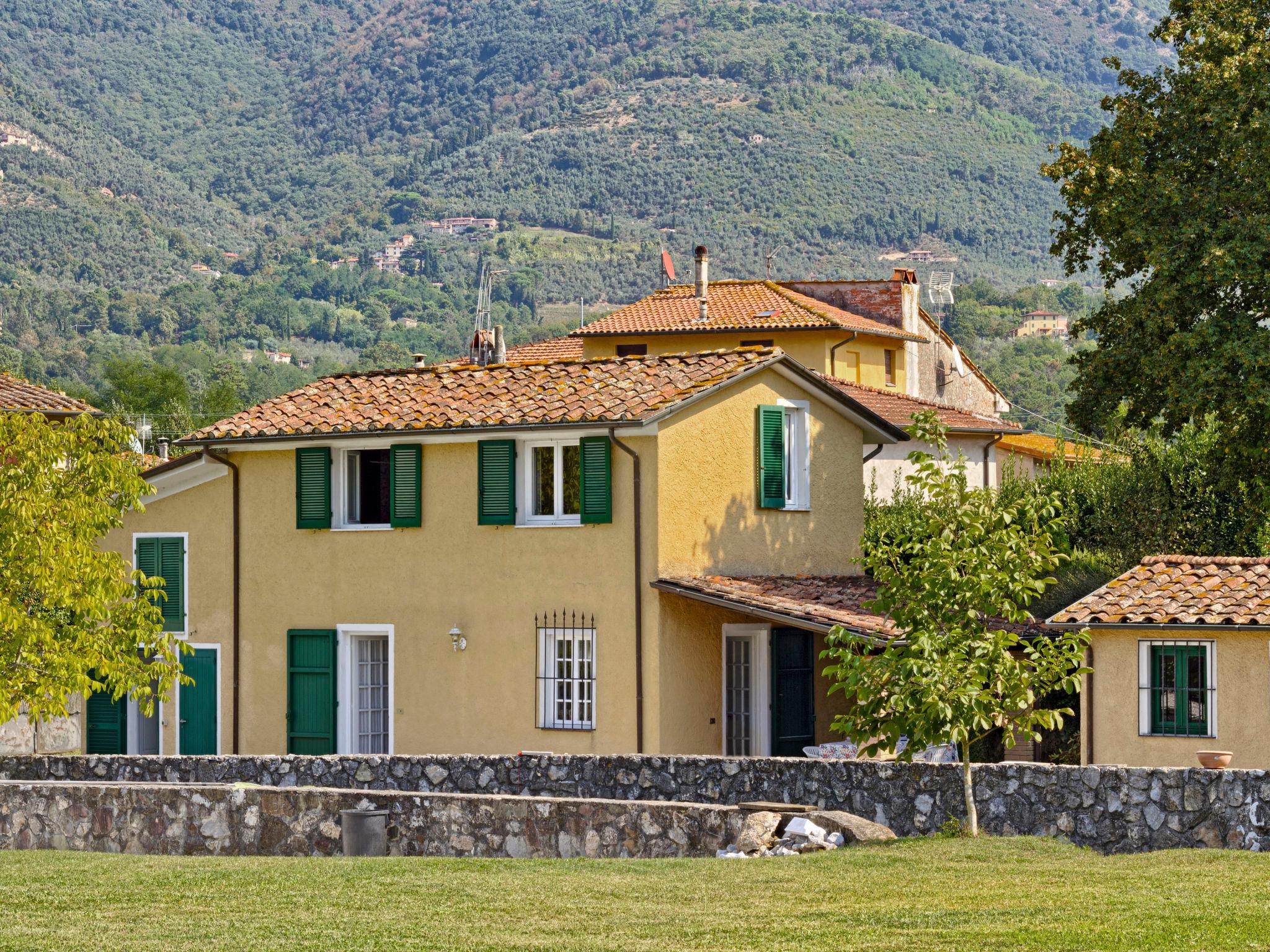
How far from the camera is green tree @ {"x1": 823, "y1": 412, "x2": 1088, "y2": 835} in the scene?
16297 millimetres

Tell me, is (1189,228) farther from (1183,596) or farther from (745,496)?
(745,496)

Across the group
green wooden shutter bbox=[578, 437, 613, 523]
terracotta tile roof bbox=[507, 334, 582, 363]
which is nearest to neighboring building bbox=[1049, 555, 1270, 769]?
green wooden shutter bbox=[578, 437, 613, 523]

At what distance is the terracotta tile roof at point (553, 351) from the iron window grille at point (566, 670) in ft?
118

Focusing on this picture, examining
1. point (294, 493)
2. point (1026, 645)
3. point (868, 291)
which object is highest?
point (868, 291)

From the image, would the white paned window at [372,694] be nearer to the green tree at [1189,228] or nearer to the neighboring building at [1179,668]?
the neighboring building at [1179,668]

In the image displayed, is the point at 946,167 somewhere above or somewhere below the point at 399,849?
above

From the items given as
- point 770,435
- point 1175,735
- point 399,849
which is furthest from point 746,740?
point 399,849

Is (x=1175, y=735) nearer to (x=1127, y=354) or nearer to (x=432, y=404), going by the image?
(x=1127, y=354)

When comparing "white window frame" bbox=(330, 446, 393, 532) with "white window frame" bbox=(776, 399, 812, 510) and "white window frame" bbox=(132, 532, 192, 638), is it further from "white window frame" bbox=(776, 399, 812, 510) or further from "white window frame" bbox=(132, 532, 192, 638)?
"white window frame" bbox=(776, 399, 812, 510)

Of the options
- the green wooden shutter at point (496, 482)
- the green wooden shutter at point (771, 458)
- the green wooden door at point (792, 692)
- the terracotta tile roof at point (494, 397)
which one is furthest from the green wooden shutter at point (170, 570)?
the green wooden door at point (792, 692)

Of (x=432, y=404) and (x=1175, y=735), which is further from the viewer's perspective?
(x=432, y=404)

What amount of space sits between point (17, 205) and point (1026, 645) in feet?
612

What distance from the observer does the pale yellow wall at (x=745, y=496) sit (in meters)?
24.6

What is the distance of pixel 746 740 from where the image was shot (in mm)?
25516
